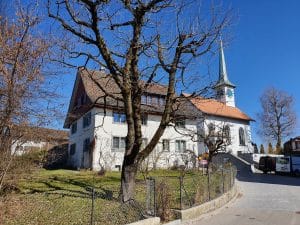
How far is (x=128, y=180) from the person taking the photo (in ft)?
38.9

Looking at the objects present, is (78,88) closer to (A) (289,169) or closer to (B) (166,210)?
(A) (289,169)

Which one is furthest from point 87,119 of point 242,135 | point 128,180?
point 242,135

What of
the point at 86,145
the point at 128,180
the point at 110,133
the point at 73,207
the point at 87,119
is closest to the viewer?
the point at 73,207

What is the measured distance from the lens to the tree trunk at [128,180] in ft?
38.4

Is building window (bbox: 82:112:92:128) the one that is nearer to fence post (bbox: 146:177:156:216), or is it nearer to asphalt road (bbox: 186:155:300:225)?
asphalt road (bbox: 186:155:300:225)

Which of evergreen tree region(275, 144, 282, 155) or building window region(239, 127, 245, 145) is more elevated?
building window region(239, 127, 245, 145)

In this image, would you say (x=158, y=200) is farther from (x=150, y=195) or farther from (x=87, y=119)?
(x=87, y=119)

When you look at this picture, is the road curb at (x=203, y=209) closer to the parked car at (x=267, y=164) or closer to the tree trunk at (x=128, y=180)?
the tree trunk at (x=128, y=180)

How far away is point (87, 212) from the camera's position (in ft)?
33.6

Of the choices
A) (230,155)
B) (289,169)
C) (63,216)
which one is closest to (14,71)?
(63,216)

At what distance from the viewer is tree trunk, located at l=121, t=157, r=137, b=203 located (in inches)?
461

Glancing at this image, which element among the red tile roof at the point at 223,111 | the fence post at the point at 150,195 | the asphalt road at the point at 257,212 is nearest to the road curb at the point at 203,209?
the asphalt road at the point at 257,212

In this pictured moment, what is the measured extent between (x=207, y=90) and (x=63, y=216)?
706 centimetres

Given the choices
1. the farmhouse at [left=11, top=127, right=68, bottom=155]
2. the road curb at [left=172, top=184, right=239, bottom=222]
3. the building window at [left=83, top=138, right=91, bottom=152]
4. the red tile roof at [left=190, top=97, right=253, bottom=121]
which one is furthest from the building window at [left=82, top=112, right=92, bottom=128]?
the road curb at [left=172, top=184, right=239, bottom=222]
